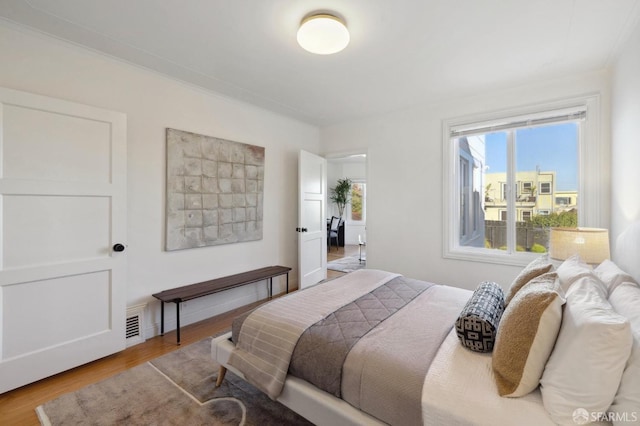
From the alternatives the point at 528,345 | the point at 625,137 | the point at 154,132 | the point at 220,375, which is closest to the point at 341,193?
the point at 154,132

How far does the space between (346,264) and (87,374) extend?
444 centimetres

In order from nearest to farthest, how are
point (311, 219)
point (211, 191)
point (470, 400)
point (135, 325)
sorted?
point (470, 400) → point (135, 325) → point (211, 191) → point (311, 219)

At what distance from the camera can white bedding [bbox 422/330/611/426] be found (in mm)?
1001

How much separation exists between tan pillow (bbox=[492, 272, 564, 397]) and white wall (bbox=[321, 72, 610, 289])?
231 cm

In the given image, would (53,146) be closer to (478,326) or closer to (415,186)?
(478,326)

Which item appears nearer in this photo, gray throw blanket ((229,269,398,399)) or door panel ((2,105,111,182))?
gray throw blanket ((229,269,398,399))

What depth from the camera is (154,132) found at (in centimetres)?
271

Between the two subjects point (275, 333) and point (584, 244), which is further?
point (584, 244)

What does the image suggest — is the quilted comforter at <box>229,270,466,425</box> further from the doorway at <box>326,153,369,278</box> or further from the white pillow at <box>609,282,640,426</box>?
the doorway at <box>326,153,369,278</box>

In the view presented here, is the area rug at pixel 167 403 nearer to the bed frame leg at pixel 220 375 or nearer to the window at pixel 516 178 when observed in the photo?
the bed frame leg at pixel 220 375

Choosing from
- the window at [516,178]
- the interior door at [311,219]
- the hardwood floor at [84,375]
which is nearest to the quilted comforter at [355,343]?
the hardwood floor at [84,375]

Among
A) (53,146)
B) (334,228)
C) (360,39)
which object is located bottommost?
(334,228)

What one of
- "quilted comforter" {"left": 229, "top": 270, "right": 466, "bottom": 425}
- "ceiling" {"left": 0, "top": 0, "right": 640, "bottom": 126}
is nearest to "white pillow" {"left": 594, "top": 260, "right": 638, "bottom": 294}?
"quilted comforter" {"left": 229, "top": 270, "right": 466, "bottom": 425}

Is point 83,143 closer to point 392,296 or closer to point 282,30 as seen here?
point 282,30
